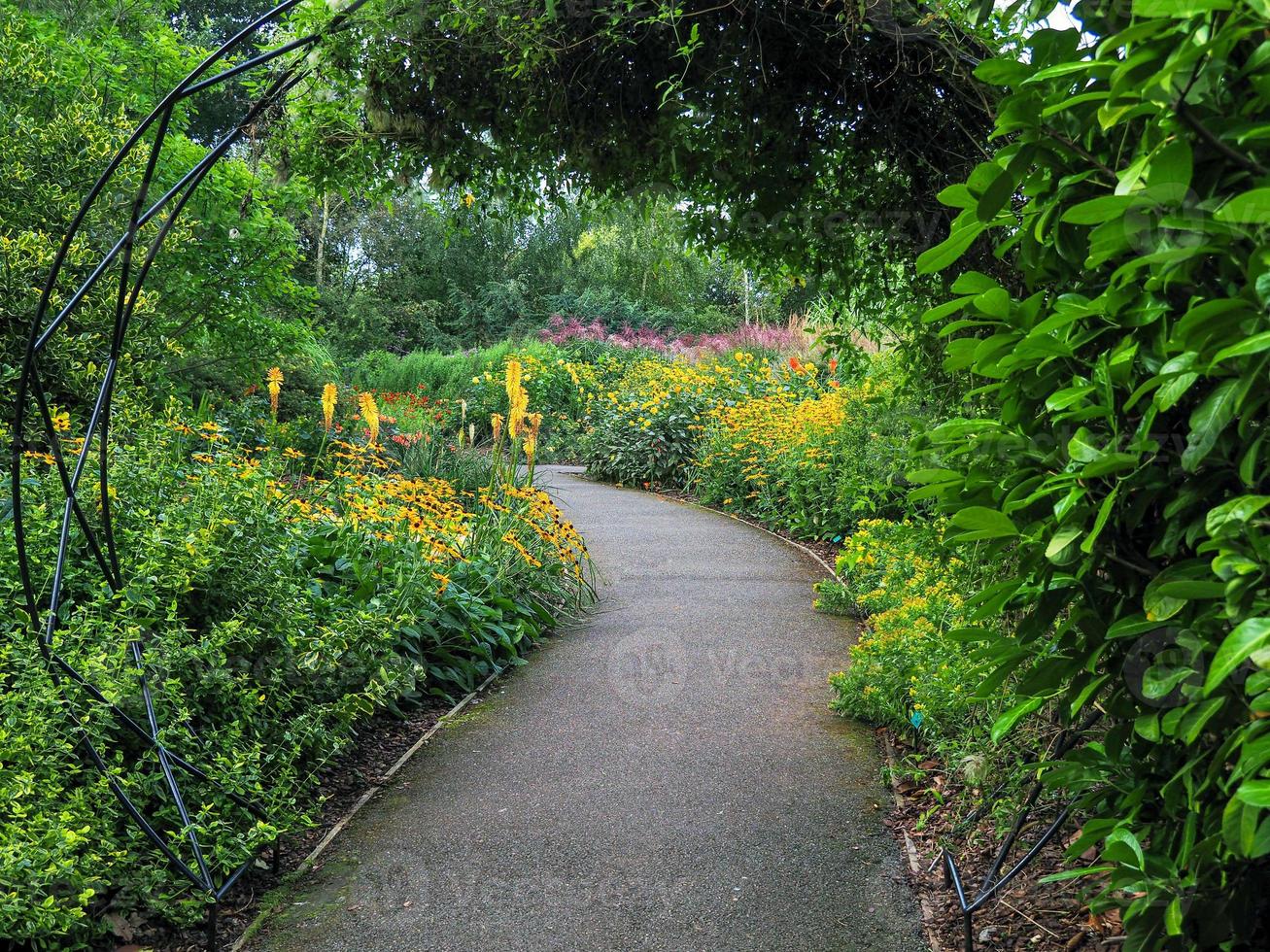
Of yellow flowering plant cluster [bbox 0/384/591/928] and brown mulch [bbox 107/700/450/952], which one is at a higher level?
yellow flowering plant cluster [bbox 0/384/591/928]

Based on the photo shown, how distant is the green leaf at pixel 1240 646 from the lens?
96 cm

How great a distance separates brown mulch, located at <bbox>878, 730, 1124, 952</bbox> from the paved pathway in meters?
0.09

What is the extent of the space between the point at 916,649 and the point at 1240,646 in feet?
8.86

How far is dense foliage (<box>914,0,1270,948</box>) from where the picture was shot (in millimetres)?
1054

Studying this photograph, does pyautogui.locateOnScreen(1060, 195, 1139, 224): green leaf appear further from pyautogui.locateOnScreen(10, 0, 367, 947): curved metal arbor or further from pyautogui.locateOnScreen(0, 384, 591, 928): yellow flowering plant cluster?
pyautogui.locateOnScreen(0, 384, 591, 928): yellow flowering plant cluster

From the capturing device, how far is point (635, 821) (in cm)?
328

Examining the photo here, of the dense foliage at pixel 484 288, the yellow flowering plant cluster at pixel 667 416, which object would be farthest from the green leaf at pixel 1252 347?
the dense foliage at pixel 484 288

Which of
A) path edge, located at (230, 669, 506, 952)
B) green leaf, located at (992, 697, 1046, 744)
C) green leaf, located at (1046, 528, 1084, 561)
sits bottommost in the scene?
path edge, located at (230, 669, 506, 952)

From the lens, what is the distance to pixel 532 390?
1470 centimetres

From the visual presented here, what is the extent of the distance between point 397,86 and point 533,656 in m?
2.91

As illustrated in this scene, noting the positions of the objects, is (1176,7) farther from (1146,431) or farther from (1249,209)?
(1146,431)

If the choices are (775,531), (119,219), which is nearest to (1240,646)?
(119,219)

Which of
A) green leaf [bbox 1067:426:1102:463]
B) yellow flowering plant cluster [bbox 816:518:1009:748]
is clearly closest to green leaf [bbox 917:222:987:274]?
green leaf [bbox 1067:426:1102:463]

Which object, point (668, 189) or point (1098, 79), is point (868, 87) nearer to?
point (668, 189)
